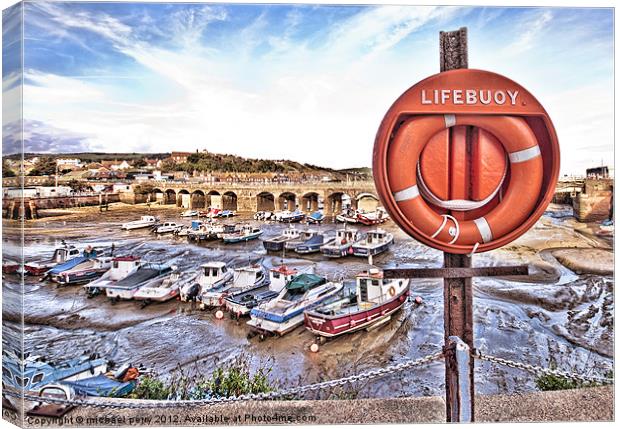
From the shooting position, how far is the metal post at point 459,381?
3482 mm

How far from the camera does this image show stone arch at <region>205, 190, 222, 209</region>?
4090 millimetres

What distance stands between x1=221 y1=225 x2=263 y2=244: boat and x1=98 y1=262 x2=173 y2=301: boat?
50 cm

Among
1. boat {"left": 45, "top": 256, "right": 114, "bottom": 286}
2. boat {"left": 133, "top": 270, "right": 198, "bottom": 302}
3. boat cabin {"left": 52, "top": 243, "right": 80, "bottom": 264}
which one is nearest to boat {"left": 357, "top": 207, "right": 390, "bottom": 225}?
boat {"left": 133, "top": 270, "right": 198, "bottom": 302}

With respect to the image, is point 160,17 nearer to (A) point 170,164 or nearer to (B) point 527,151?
(A) point 170,164

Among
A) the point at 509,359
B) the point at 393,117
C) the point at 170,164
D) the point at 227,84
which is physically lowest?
the point at 509,359

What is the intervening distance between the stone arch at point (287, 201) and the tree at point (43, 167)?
1691 mm

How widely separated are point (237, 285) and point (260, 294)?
189 millimetres

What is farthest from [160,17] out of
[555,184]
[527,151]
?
[555,184]

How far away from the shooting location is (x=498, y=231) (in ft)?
11.9

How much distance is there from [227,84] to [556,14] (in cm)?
260

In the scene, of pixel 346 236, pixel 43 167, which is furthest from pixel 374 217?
pixel 43 167

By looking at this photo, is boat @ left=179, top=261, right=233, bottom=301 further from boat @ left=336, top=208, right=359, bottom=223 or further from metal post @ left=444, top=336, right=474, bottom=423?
metal post @ left=444, top=336, right=474, bottom=423

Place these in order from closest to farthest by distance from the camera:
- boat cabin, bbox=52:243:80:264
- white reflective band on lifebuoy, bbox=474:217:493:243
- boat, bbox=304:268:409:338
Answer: white reflective band on lifebuoy, bbox=474:217:493:243 → boat cabin, bbox=52:243:80:264 → boat, bbox=304:268:409:338

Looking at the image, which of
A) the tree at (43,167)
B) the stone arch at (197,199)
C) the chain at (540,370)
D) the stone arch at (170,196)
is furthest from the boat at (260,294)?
the tree at (43,167)
